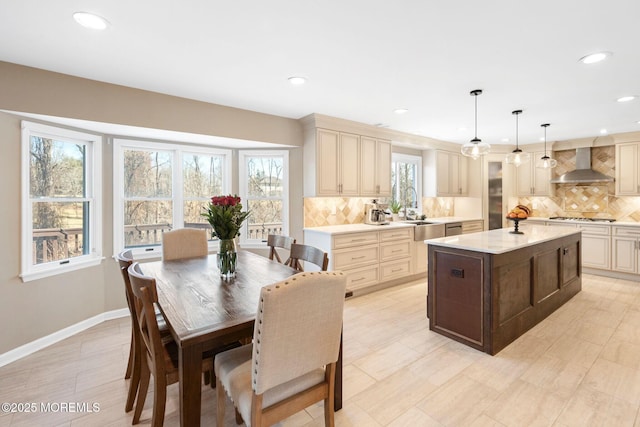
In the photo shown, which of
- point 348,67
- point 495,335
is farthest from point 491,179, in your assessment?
point 348,67

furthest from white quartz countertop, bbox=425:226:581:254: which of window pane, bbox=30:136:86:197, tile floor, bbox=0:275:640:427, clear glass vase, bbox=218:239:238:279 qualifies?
window pane, bbox=30:136:86:197

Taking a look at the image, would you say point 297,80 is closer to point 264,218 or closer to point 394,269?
point 264,218

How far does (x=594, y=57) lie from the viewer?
2.37 meters

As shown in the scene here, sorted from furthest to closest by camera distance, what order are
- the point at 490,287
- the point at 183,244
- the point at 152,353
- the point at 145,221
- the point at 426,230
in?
the point at 426,230
the point at 145,221
the point at 183,244
the point at 490,287
the point at 152,353

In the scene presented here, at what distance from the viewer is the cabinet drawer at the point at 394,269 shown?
4414 mm

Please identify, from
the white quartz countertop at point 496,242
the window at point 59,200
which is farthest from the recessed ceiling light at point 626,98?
the window at point 59,200

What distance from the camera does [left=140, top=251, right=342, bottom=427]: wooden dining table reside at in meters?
1.39

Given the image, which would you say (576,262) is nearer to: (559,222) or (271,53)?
(559,222)

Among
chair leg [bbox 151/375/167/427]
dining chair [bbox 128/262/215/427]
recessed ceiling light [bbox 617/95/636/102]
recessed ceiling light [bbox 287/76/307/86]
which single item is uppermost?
recessed ceiling light [bbox 287/76/307/86]

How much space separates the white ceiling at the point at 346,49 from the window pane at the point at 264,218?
1348 mm

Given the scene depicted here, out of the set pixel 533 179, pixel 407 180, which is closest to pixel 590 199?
pixel 533 179

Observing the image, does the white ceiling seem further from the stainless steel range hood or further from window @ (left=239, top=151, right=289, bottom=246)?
Answer: the stainless steel range hood

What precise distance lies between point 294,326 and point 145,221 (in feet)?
10.1

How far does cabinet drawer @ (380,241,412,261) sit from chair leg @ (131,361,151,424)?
3233mm
